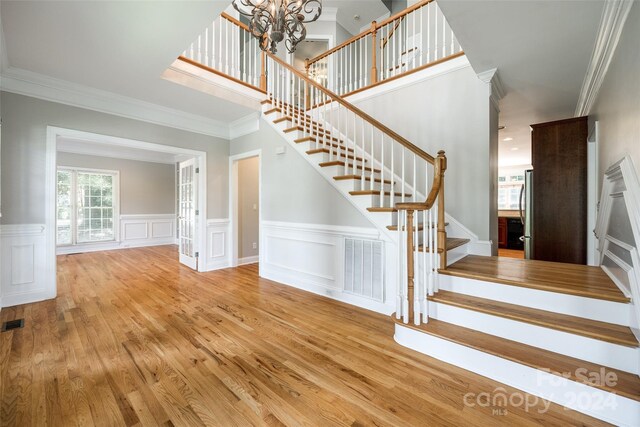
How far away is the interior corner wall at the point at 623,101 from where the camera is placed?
1619mm

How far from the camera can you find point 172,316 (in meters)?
2.81

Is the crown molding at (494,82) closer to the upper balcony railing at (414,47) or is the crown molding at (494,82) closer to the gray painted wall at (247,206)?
the upper balcony railing at (414,47)

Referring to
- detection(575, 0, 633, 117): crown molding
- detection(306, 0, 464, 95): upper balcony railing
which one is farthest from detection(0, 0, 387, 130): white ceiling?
detection(575, 0, 633, 117): crown molding

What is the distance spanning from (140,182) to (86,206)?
1.41 meters

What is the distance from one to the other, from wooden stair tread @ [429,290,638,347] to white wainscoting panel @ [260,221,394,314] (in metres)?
0.79

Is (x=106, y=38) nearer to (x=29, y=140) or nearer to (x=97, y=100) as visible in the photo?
(x=97, y=100)

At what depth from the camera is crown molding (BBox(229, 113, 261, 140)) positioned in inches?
177

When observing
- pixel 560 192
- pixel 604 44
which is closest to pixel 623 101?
pixel 604 44

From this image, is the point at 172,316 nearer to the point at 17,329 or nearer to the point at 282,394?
the point at 17,329

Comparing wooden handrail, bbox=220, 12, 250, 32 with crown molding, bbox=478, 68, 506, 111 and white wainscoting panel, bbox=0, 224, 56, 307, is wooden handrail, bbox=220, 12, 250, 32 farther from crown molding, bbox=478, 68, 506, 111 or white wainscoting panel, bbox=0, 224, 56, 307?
white wainscoting panel, bbox=0, 224, 56, 307

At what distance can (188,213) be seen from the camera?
5270mm

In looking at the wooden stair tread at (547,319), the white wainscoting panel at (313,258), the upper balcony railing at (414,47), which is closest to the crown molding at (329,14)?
the upper balcony railing at (414,47)

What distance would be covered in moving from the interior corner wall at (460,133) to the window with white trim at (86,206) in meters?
8.06

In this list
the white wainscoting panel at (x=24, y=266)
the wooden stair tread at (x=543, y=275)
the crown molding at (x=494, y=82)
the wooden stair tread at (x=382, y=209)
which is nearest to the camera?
the wooden stair tread at (x=543, y=275)
